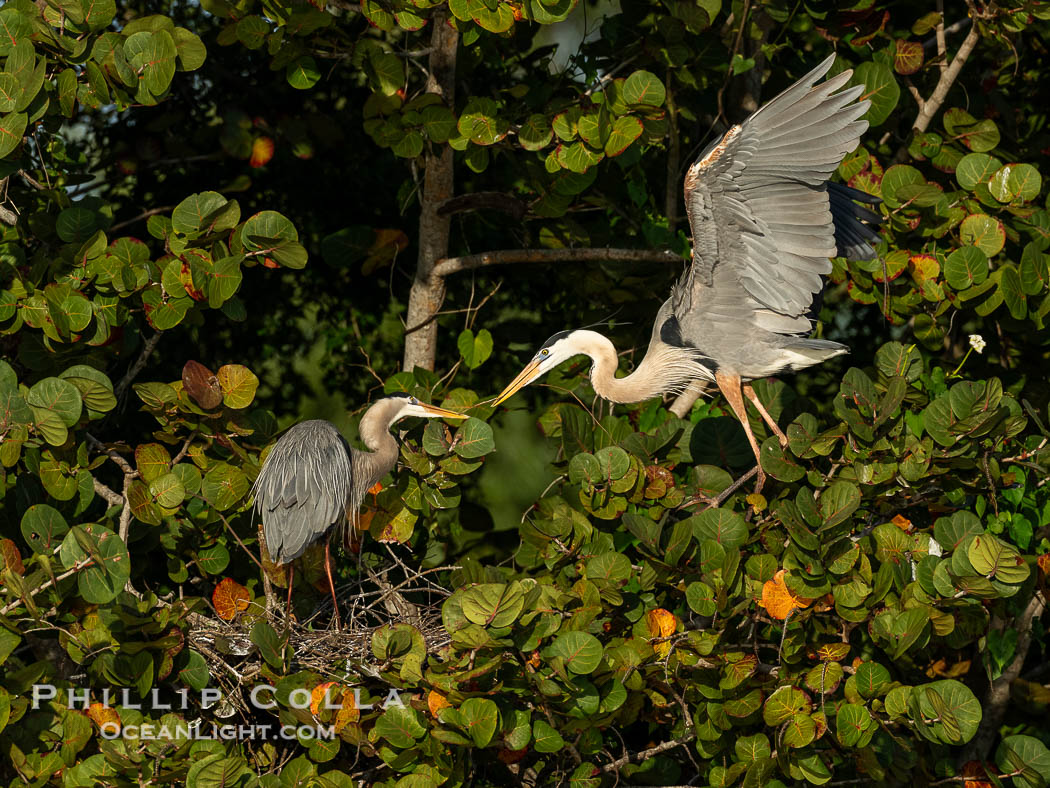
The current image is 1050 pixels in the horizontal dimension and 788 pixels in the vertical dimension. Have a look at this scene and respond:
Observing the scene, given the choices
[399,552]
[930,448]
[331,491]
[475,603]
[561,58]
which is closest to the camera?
[475,603]

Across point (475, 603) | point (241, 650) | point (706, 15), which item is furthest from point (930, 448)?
point (241, 650)

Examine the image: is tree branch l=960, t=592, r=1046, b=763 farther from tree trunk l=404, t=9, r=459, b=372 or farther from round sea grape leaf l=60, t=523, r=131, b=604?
round sea grape leaf l=60, t=523, r=131, b=604

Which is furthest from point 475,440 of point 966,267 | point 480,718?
point 966,267

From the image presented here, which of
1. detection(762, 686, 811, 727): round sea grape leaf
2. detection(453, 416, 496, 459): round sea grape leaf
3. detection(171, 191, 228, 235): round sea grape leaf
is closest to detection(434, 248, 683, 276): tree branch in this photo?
detection(453, 416, 496, 459): round sea grape leaf

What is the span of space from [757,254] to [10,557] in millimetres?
2390

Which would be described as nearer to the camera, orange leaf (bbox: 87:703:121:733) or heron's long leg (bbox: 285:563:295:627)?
orange leaf (bbox: 87:703:121:733)

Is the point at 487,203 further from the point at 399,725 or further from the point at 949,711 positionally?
the point at 949,711

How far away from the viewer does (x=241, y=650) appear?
11.6 feet

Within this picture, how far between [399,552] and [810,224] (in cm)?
193

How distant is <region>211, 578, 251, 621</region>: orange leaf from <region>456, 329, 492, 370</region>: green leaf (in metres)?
1.17

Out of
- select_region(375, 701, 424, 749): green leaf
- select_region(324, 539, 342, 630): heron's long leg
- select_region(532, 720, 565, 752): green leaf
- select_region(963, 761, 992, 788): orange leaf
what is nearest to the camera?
select_region(375, 701, 424, 749): green leaf

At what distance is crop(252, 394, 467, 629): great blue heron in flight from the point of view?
3795 millimetres

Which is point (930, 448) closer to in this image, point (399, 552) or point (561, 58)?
point (399, 552)

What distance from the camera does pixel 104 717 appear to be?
320 cm
